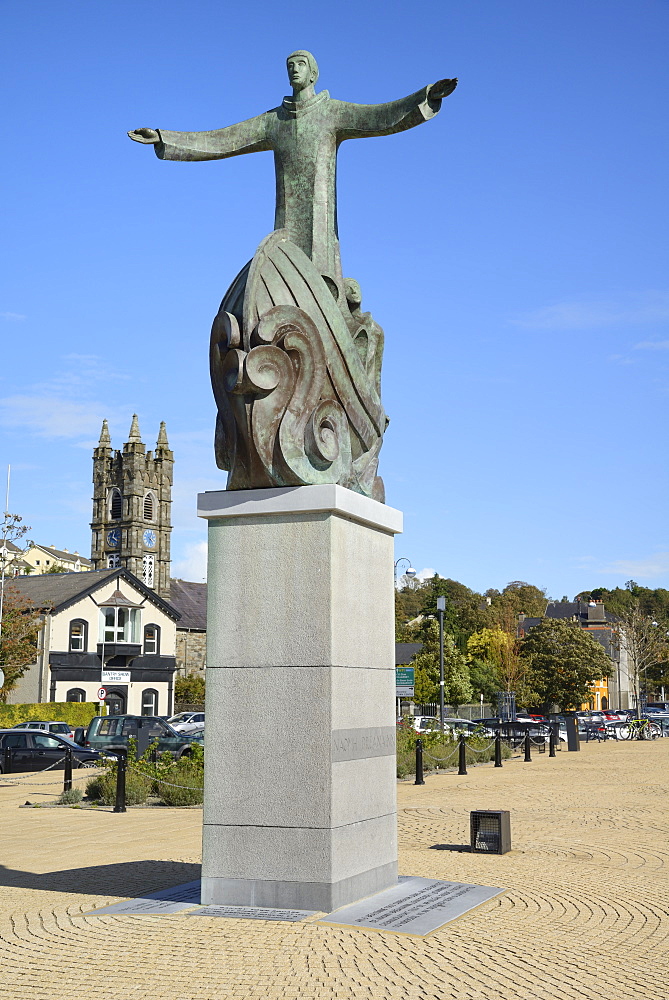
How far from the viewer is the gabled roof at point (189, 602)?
2997 inches

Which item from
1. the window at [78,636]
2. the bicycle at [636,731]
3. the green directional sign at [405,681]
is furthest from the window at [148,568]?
the green directional sign at [405,681]

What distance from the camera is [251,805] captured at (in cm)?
859

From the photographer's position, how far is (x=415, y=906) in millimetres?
8656

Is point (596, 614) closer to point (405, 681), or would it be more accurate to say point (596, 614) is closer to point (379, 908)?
point (405, 681)

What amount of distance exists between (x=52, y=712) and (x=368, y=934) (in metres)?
46.4

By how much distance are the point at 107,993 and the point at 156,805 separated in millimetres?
14134

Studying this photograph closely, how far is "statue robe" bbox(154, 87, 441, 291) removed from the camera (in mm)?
10055

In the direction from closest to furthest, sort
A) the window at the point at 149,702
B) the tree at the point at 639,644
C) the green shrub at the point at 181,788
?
the green shrub at the point at 181,788 → the window at the point at 149,702 → the tree at the point at 639,644

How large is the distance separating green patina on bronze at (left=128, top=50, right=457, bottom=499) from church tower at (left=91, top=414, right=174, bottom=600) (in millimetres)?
99425

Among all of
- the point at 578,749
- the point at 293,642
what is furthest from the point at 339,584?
the point at 578,749

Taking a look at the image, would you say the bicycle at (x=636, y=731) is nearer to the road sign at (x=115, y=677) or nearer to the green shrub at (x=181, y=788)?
the road sign at (x=115, y=677)

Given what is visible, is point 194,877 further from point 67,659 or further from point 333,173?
point 67,659

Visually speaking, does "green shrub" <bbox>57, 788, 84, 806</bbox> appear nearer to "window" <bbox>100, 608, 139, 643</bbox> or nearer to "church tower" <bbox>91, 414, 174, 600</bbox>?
"window" <bbox>100, 608, 139, 643</bbox>

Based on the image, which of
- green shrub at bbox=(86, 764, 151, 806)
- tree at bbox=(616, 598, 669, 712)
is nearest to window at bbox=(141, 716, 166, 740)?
green shrub at bbox=(86, 764, 151, 806)
